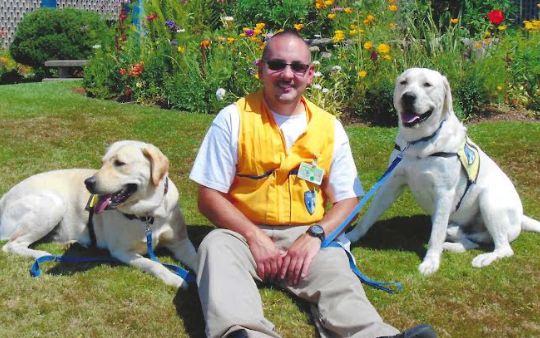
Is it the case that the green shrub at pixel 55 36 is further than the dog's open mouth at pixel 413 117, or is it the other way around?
the green shrub at pixel 55 36

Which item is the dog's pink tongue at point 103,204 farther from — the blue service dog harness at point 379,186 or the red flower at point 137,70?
the red flower at point 137,70

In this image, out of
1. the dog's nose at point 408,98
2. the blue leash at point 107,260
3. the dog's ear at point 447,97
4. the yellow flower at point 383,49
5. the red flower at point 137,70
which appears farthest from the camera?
the red flower at point 137,70

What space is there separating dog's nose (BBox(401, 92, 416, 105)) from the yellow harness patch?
0.46 meters

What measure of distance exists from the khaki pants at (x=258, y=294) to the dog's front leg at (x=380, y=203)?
910 mm

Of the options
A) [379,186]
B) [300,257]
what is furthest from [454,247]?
[300,257]

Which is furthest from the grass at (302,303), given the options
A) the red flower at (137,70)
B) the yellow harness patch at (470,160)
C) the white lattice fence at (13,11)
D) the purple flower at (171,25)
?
the white lattice fence at (13,11)

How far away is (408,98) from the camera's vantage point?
3949 mm

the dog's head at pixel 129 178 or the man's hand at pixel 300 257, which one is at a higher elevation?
the dog's head at pixel 129 178

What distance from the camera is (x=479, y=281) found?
3877mm

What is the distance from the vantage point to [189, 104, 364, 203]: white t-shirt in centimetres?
362

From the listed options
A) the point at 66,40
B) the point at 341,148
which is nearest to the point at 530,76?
the point at 341,148

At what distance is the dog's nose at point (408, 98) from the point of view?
155 inches

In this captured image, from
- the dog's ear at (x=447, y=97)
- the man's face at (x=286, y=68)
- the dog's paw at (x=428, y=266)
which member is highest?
the man's face at (x=286, y=68)

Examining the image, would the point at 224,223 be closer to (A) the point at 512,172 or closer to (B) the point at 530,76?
(A) the point at 512,172
